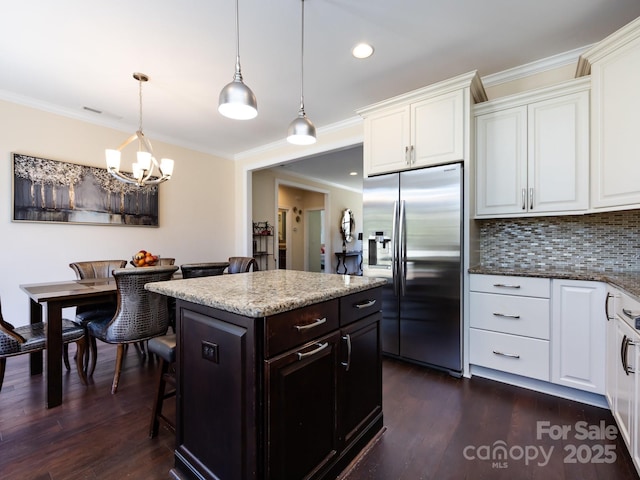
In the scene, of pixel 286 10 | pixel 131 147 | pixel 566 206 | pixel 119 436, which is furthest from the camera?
pixel 131 147

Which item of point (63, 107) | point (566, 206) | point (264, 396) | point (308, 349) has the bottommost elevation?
point (264, 396)

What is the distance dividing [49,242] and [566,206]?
5.10 meters

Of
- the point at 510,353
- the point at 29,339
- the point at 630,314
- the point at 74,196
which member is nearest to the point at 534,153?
the point at 630,314

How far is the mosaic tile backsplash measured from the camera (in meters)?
2.28

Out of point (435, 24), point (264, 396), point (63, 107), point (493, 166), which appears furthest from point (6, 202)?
point (493, 166)

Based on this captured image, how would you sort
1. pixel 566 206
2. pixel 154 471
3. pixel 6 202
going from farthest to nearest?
pixel 6 202 < pixel 566 206 < pixel 154 471

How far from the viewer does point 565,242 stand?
99.0 inches

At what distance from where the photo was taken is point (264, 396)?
108cm

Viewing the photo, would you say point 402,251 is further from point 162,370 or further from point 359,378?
point 162,370

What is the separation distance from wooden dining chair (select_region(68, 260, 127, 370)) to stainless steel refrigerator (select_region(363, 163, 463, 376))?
258 centimetres

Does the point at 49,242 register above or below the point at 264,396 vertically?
above

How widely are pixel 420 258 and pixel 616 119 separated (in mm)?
1581

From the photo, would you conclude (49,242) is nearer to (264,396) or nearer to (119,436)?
(119,436)

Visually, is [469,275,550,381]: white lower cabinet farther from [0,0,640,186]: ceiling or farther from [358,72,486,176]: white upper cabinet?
[0,0,640,186]: ceiling
